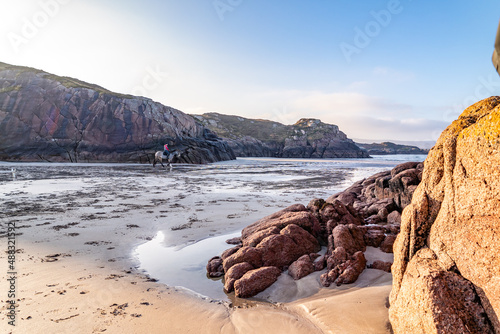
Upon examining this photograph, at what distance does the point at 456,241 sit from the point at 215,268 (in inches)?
144

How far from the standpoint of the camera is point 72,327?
10.4 feet

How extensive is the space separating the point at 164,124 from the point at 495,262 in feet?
169

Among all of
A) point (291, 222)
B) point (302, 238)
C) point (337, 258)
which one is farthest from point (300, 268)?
point (291, 222)

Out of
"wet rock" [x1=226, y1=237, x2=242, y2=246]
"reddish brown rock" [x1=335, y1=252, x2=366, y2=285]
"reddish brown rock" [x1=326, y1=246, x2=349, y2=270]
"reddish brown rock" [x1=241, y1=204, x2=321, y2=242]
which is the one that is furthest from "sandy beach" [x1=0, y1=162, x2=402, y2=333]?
"reddish brown rock" [x1=241, y1=204, x2=321, y2=242]

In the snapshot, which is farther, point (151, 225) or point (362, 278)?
point (151, 225)

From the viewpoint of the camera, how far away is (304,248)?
504 cm

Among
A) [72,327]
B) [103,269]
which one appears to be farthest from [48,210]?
[72,327]

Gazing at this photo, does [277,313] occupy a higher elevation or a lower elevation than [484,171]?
lower

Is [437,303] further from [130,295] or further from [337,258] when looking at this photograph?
[130,295]

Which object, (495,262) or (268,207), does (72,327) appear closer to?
(495,262)

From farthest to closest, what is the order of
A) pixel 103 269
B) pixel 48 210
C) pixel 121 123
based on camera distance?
pixel 121 123 → pixel 48 210 → pixel 103 269

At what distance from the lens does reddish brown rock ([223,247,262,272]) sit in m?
4.65

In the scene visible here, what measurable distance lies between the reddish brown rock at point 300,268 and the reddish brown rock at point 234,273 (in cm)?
68

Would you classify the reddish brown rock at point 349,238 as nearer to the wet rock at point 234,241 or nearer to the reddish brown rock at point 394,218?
the reddish brown rock at point 394,218
